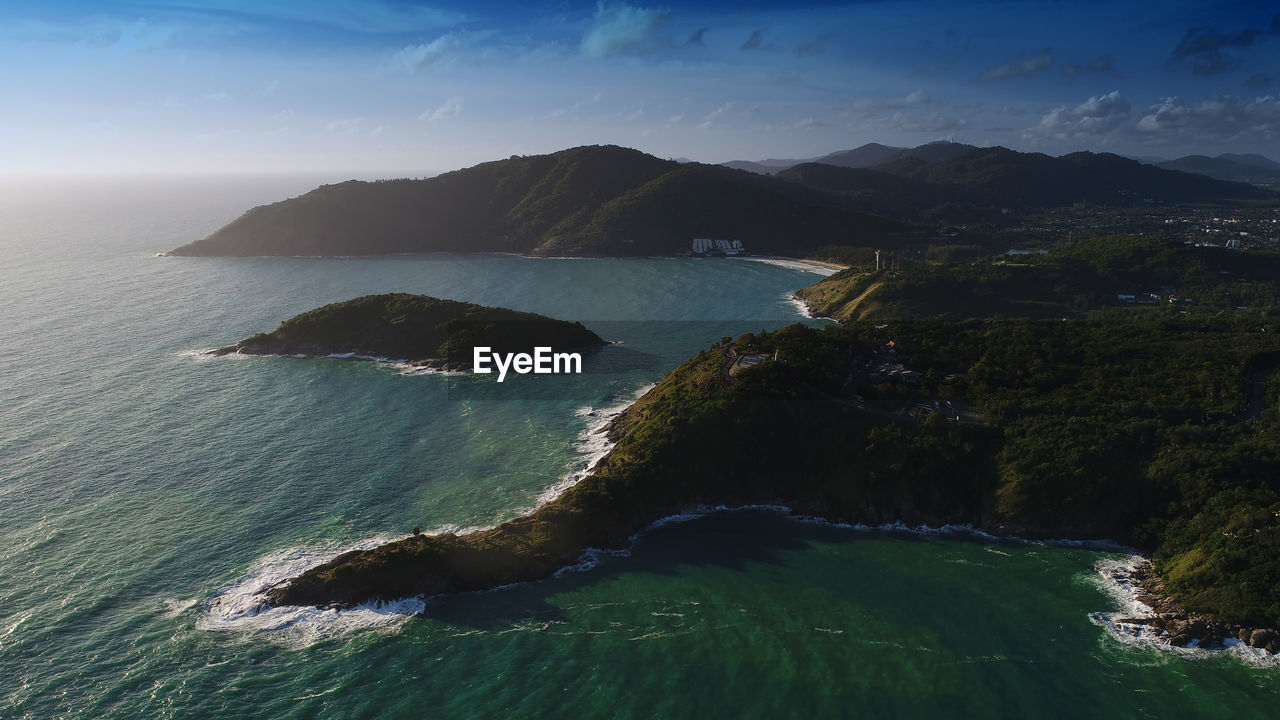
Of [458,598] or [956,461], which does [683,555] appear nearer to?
[458,598]

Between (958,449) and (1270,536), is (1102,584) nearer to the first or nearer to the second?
(1270,536)

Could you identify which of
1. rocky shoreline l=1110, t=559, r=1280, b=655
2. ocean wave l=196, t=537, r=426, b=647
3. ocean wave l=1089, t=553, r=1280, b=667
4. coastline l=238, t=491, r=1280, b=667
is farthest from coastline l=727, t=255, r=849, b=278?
ocean wave l=196, t=537, r=426, b=647

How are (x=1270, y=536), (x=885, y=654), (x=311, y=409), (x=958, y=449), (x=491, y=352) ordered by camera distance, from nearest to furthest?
(x=885, y=654), (x=1270, y=536), (x=958, y=449), (x=311, y=409), (x=491, y=352)

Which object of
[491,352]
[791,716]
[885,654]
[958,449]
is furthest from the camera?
[491,352]

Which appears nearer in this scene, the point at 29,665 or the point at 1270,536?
the point at 29,665

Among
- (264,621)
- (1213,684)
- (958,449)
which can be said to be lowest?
(1213,684)

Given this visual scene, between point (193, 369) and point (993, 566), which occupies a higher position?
point (193, 369)

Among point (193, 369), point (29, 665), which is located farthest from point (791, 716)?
point (193, 369)

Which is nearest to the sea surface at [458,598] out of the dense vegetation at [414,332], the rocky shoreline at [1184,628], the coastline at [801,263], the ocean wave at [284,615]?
the ocean wave at [284,615]
